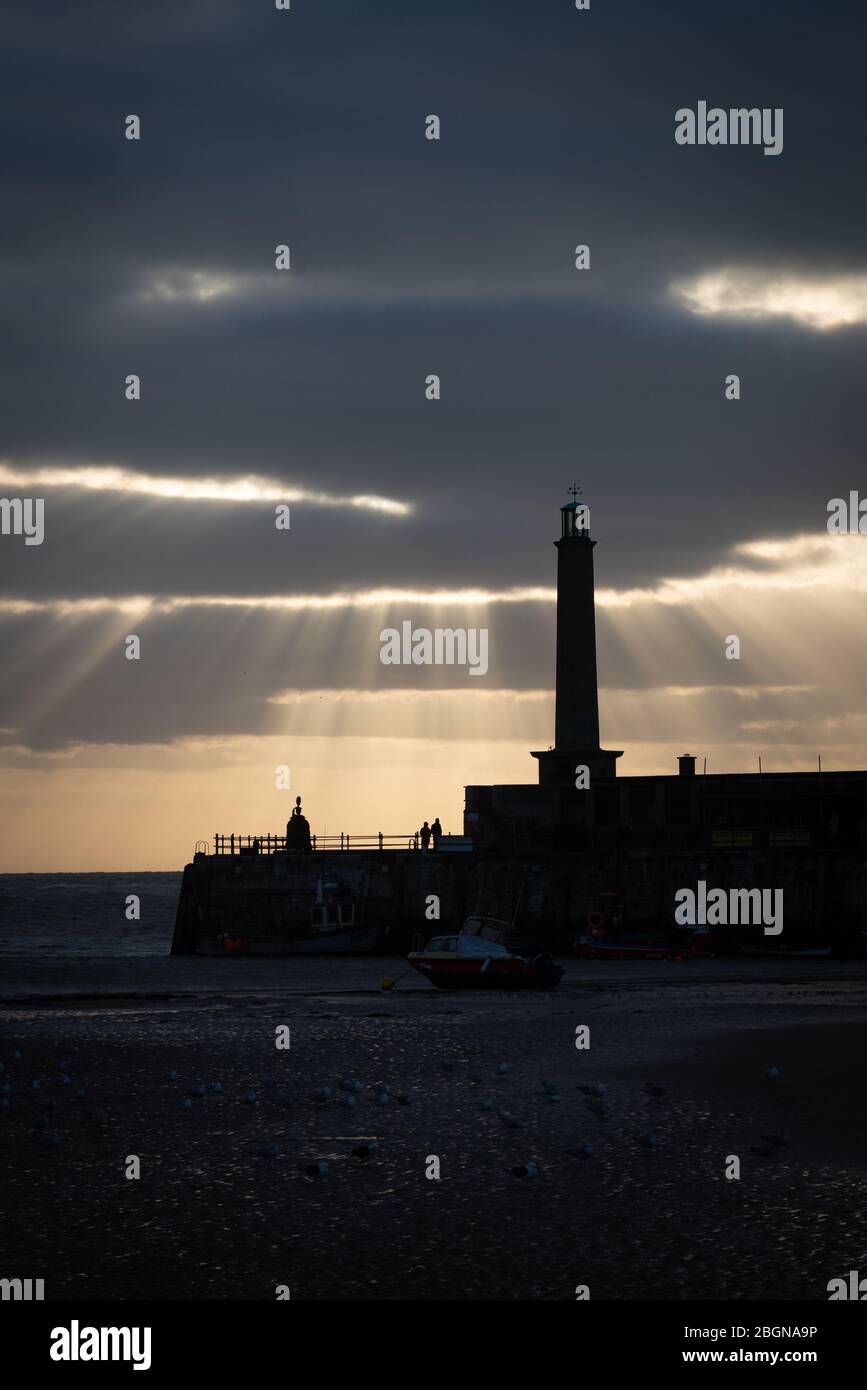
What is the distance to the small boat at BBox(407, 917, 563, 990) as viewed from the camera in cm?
4397

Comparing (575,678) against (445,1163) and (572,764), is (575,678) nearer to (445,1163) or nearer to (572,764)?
(572,764)

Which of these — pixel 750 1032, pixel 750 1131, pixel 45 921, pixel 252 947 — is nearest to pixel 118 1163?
pixel 750 1131

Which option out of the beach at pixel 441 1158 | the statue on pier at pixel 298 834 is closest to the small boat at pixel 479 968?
the beach at pixel 441 1158

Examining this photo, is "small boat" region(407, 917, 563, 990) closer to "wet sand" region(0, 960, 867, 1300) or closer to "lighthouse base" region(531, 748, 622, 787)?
"wet sand" region(0, 960, 867, 1300)

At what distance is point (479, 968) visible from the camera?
44031 mm

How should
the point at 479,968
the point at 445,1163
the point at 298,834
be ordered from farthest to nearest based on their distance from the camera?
the point at 298,834 < the point at 479,968 < the point at 445,1163

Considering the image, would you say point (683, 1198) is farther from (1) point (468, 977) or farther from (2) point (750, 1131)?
(1) point (468, 977)

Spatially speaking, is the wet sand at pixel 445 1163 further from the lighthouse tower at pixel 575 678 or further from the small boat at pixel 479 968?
the lighthouse tower at pixel 575 678

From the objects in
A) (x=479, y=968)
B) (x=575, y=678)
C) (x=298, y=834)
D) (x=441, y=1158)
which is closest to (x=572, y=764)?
(x=575, y=678)

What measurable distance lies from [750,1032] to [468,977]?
1683 centimetres

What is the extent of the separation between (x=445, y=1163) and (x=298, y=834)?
6279cm

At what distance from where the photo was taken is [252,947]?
73.1m

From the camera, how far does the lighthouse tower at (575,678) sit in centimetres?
7912

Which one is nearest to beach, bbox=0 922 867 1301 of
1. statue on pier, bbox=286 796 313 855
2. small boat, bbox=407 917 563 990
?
small boat, bbox=407 917 563 990
